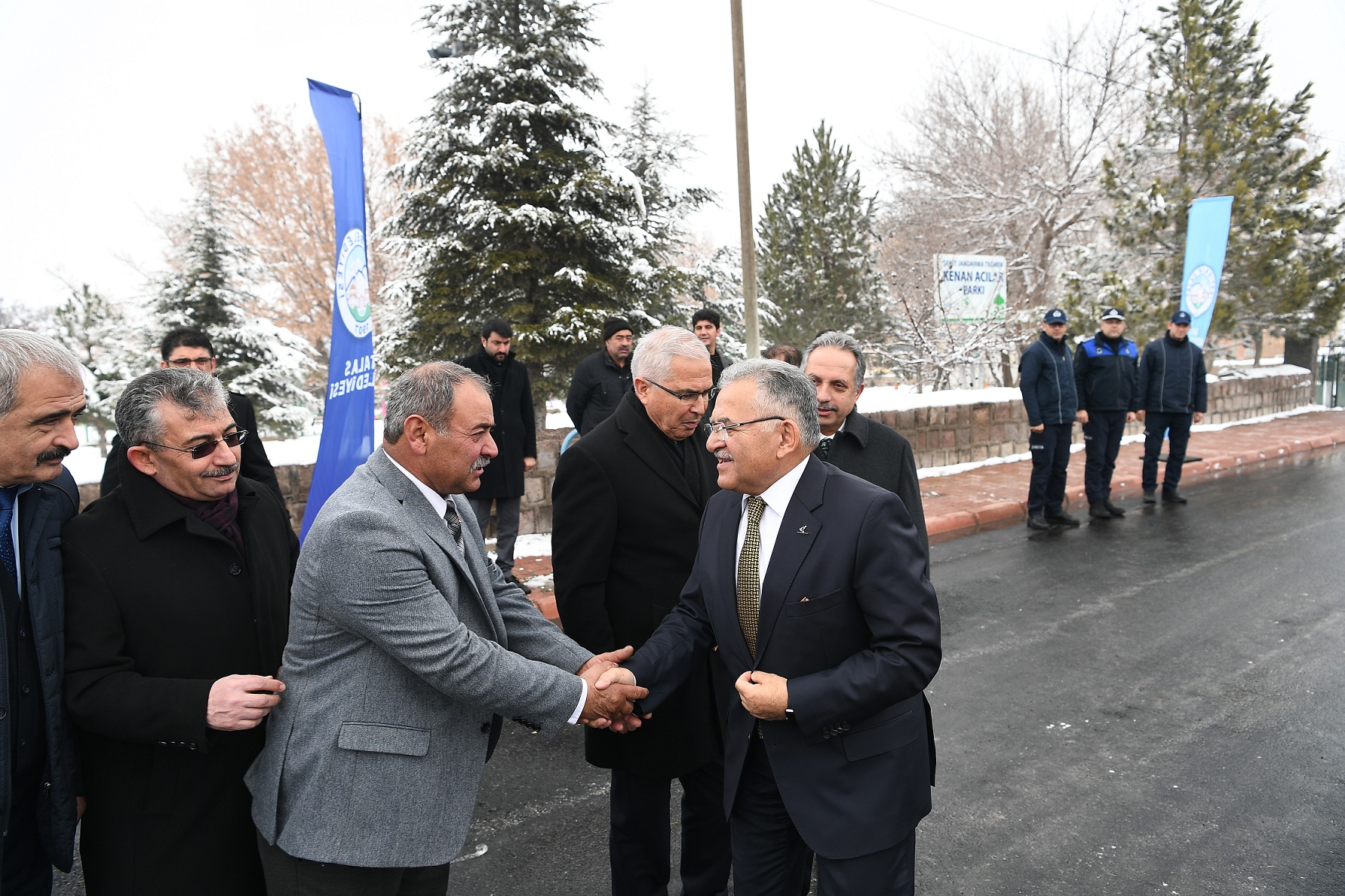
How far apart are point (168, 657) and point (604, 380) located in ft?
17.1

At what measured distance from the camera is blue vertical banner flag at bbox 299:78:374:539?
6082mm

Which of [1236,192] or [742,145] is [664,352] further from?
[1236,192]

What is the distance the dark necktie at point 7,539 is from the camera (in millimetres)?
1981

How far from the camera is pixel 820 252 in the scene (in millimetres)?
28891

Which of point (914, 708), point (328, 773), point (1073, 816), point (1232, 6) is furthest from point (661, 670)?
point (1232, 6)

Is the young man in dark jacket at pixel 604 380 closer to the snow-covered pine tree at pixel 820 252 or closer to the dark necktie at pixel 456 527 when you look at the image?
the dark necktie at pixel 456 527

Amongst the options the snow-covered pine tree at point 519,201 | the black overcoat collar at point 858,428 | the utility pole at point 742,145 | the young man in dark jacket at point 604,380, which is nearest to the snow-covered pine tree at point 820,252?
the snow-covered pine tree at point 519,201

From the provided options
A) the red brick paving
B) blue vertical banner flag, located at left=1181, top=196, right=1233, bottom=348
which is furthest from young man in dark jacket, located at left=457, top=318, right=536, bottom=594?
blue vertical banner flag, located at left=1181, top=196, right=1233, bottom=348

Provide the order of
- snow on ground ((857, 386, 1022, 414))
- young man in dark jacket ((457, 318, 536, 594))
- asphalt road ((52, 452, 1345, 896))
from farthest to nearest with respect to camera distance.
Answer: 1. snow on ground ((857, 386, 1022, 414))
2. young man in dark jacket ((457, 318, 536, 594))
3. asphalt road ((52, 452, 1345, 896))

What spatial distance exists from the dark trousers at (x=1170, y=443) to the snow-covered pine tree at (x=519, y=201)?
290 inches

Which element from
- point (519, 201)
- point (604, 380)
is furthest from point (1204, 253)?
point (604, 380)

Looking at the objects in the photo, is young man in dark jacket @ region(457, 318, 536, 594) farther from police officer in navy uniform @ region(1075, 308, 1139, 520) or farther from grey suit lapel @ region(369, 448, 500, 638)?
police officer in navy uniform @ region(1075, 308, 1139, 520)

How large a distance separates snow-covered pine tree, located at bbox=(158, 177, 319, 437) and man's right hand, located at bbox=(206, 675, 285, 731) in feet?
45.3

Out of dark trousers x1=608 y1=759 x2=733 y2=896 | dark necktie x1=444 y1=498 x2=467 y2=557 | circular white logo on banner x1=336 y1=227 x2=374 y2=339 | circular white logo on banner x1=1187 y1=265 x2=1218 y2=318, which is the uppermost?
circular white logo on banner x1=1187 y1=265 x2=1218 y2=318
